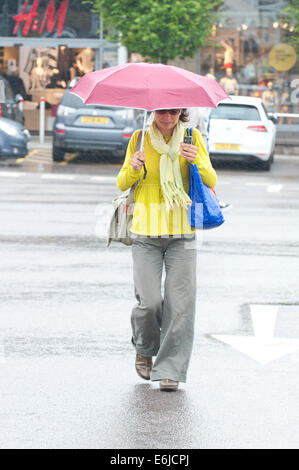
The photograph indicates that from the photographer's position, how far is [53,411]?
6105 mm

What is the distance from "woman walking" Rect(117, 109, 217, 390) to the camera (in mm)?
6648

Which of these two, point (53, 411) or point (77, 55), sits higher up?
point (53, 411)

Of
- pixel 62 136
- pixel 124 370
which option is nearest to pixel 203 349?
pixel 124 370

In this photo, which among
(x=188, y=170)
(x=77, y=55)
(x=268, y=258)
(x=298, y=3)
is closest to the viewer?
(x=188, y=170)

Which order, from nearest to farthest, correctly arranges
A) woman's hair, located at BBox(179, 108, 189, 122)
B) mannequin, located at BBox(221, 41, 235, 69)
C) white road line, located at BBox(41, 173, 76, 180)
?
1. woman's hair, located at BBox(179, 108, 189, 122)
2. white road line, located at BBox(41, 173, 76, 180)
3. mannequin, located at BBox(221, 41, 235, 69)

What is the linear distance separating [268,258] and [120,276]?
1944mm

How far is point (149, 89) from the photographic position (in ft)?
21.4

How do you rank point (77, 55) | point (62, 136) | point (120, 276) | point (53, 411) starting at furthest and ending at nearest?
point (77, 55), point (62, 136), point (120, 276), point (53, 411)

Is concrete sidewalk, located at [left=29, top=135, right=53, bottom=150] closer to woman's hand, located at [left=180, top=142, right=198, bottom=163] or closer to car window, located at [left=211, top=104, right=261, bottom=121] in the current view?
car window, located at [left=211, top=104, right=261, bottom=121]

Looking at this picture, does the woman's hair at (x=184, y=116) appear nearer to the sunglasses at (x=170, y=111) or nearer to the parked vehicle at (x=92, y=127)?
the sunglasses at (x=170, y=111)

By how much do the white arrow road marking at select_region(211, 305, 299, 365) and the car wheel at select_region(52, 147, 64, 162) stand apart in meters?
14.8

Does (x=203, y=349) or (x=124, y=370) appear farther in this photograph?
(x=203, y=349)

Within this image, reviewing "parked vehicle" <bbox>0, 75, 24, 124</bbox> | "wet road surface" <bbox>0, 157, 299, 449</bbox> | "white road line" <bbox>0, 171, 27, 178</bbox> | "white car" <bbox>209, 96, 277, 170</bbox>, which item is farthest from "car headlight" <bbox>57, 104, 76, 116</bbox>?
"wet road surface" <bbox>0, 157, 299, 449</bbox>

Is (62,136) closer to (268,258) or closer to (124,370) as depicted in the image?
(268,258)
